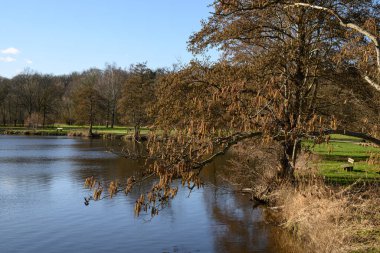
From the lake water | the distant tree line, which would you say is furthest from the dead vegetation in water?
the distant tree line

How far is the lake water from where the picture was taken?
50.5ft

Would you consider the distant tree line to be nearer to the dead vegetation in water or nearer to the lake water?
the lake water

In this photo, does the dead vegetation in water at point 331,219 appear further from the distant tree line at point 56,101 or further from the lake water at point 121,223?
the distant tree line at point 56,101

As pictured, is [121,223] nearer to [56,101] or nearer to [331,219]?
[331,219]

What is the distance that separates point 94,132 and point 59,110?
24.5 m

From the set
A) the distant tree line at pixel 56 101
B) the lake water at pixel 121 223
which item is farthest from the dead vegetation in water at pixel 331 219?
the distant tree line at pixel 56 101

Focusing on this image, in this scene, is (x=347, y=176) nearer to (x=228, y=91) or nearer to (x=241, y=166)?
(x=241, y=166)

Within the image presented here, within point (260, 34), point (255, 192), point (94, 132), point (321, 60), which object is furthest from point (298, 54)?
point (94, 132)

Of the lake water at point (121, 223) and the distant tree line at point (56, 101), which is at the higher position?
the distant tree line at point (56, 101)

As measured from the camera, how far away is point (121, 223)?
60.0ft

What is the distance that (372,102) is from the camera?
18.4 meters

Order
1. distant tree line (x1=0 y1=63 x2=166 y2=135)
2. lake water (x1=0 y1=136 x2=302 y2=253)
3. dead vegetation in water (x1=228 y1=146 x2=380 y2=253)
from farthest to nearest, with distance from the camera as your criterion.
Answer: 1. distant tree line (x1=0 y1=63 x2=166 y2=135)
2. lake water (x1=0 y1=136 x2=302 y2=253)
3. dead vegetation in water (x1=228 y1=146 x2=380 y2=253)

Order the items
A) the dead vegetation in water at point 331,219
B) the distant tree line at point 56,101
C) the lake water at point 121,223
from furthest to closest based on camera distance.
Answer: the distant tree line at point 56,101, the lake water at point 121,223, the dead vegetation in water at point 331,219

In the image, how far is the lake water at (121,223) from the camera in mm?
15406
